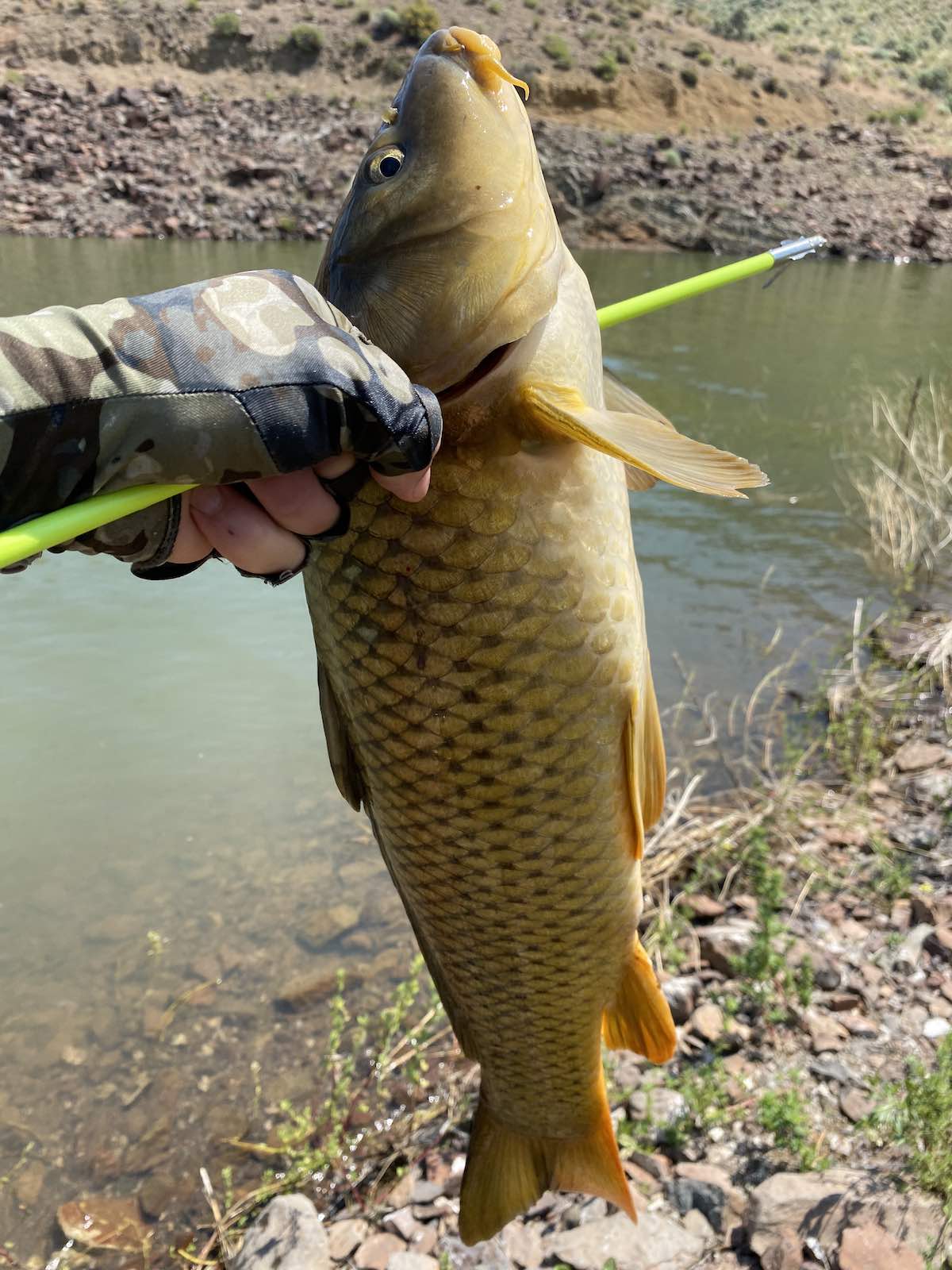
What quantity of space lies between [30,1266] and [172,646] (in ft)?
11.8

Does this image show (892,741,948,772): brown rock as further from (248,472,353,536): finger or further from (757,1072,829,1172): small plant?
(248,472,353,536): finger

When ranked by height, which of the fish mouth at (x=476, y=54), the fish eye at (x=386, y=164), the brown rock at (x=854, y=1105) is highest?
the fish mouth at (x=476, y=54)

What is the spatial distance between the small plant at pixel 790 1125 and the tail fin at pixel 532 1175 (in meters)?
0.54

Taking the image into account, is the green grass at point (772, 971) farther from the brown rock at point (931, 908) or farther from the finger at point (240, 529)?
the finger at point (240, 529)

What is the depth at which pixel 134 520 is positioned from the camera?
1.39m

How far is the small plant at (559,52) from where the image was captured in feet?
129

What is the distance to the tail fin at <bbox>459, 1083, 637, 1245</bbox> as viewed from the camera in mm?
2234

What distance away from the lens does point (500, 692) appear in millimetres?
1690

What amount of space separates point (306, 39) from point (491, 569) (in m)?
44.4

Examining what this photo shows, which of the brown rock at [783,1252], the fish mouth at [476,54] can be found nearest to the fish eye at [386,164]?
the fish mouth at [476,54]

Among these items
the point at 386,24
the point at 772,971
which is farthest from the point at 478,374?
the point at 386,24

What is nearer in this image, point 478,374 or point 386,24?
point 478,374

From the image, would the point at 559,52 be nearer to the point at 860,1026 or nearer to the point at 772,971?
the point at 772,971

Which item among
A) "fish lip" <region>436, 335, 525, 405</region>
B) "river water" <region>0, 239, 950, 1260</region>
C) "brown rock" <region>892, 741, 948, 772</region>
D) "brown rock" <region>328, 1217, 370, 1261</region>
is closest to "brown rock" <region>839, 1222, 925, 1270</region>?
"brown rock" <region>328, 1217, 370, 1261</region>
